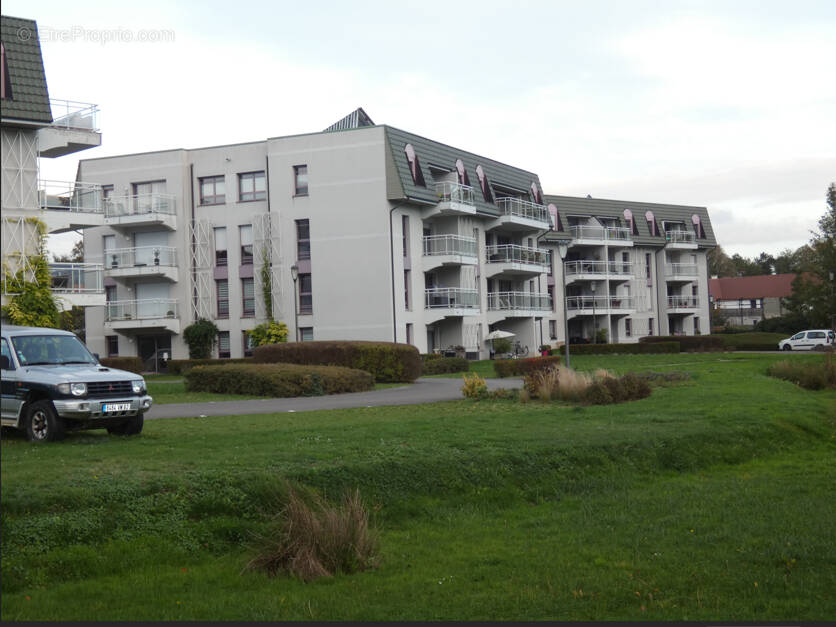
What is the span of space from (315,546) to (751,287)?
383 feet

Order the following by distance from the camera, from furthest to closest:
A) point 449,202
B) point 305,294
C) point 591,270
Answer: point 591,270, point 449,202, point 305,294

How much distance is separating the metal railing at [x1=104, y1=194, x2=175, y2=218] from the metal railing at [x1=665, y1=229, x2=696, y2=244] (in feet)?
151

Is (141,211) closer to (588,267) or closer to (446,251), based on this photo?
(446,251)

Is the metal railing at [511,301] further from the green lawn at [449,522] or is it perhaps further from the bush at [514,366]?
the green lawn at [449,522]

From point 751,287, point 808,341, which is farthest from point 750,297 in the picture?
point 808,341

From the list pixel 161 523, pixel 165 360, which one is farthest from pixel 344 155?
pixel 161 523

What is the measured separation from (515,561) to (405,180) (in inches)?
1599

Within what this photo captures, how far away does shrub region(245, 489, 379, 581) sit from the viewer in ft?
27.8

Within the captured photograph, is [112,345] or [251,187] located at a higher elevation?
[251,187]

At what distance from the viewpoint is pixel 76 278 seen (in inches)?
1483

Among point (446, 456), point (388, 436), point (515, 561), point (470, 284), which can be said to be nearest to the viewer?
point (515, 561)

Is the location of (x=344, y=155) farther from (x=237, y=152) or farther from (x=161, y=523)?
(x=161, y=523)

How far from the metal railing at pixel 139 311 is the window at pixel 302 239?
767cm

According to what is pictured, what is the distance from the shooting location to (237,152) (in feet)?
169
